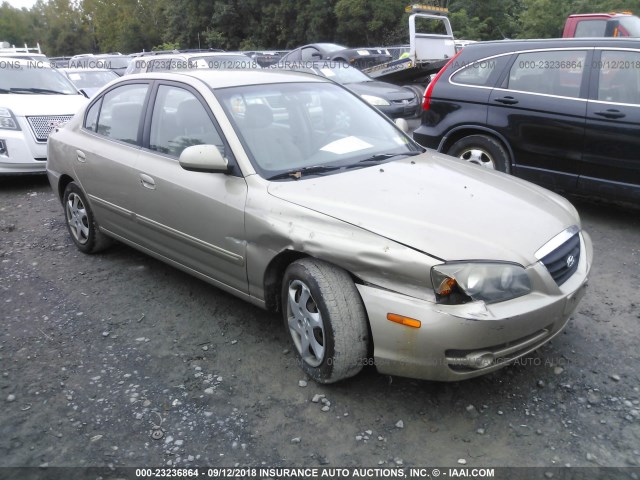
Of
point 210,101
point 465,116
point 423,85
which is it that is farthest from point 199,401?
point 423,85

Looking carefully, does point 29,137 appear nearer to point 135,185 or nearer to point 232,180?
point 135,185

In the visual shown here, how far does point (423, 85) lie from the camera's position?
39.9 ft

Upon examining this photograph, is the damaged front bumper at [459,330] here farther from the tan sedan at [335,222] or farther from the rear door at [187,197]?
the rear door at [187,197]

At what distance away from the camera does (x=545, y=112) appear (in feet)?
18.0

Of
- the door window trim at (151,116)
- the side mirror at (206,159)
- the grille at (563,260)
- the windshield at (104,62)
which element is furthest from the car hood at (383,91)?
the windshield at (104,62)

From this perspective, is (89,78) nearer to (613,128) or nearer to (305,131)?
(305,131)

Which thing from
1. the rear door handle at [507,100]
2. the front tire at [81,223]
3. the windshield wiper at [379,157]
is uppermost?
the rear door handle at [507,100]

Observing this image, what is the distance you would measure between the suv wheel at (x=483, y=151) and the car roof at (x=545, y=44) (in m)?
0.94

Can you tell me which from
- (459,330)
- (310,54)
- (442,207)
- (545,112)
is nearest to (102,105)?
(442,207)

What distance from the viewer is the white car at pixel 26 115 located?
7.40m

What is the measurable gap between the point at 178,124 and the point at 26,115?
15.4ft

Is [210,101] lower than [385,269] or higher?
higher

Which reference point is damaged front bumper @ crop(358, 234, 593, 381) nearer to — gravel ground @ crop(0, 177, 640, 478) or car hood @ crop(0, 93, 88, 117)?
gravel ground @ crop(0, 177, 640, 478)

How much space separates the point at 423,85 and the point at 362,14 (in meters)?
22.2
